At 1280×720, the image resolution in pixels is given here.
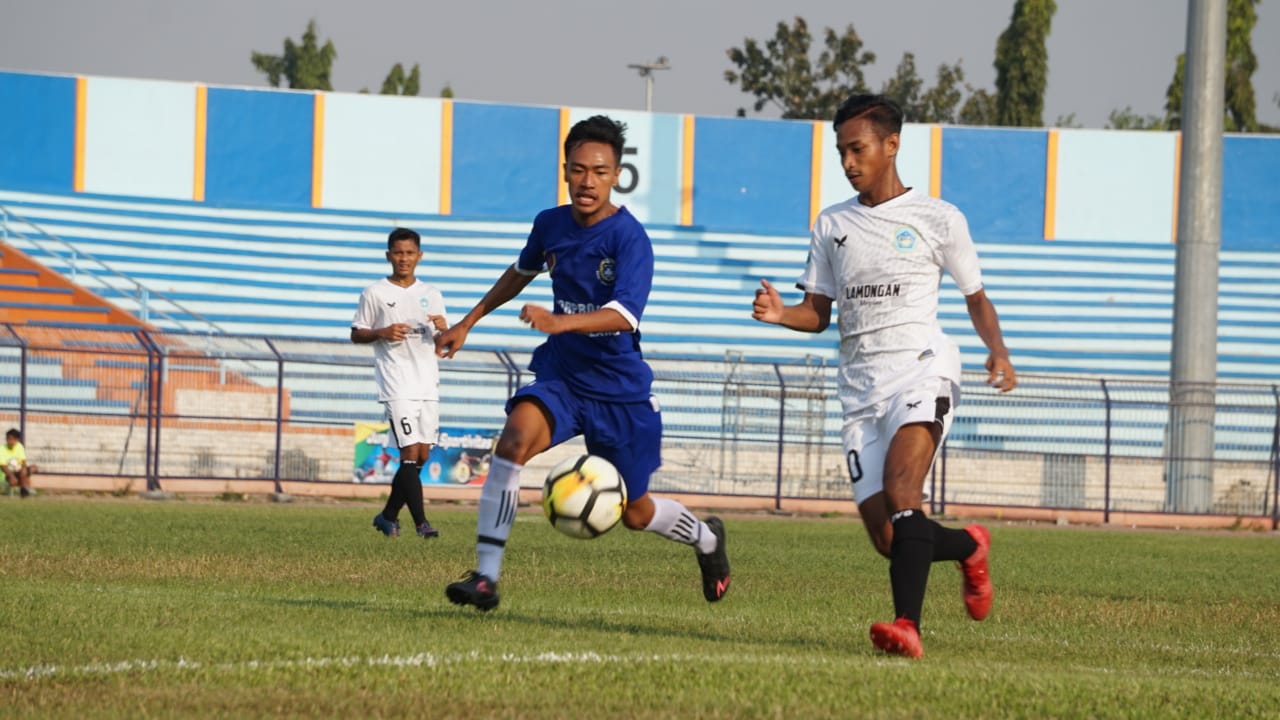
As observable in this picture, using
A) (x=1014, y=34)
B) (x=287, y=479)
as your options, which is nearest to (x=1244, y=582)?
(x=287, y=479)

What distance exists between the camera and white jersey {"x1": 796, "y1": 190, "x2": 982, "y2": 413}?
623 centimetres

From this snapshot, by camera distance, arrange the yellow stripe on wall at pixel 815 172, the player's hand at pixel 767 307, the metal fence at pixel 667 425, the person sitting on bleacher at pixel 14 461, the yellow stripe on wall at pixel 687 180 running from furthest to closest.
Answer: the yellow stripe on wall at pixel 815 172 → the yellow stripe on wall at pixel 687 180 → the metal fence at pixel 667 425 → the person sitting on bleacher at pixel 14 461 → the player's hand at pixel 767 307

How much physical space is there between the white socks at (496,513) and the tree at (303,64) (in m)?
57.5

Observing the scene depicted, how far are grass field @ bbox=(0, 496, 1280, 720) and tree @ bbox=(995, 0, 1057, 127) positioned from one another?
39796mm

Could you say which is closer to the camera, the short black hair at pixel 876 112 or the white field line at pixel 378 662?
the white field line at pixel 378 662

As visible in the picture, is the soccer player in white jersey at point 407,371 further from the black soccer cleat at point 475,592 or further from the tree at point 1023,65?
the tree at point 1023,65

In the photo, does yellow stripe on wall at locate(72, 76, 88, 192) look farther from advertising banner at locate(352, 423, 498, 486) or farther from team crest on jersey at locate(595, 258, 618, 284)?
team crest on jersey at locate(595, 258, 618, 284)

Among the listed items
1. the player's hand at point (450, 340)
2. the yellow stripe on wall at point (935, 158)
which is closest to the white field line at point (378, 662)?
the player's hand at point (450, 340)

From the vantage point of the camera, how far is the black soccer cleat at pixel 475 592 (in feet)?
21.4

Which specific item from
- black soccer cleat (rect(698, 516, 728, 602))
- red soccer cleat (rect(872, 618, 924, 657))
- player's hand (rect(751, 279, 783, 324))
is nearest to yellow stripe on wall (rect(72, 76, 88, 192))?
black soccer cleat (rect(698, 516, 728, 602))

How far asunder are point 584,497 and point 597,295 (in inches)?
33.9

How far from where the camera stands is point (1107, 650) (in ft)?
22.5

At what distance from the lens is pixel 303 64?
6309 centimetres

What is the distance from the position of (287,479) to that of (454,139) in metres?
13.8
